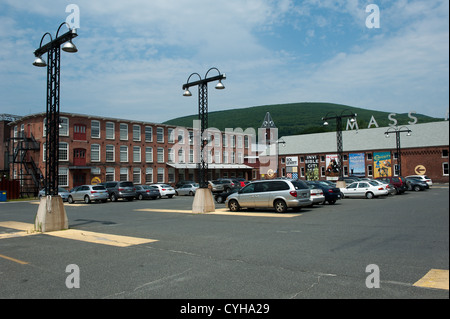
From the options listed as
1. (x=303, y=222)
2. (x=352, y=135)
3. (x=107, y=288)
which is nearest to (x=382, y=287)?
(x=107, y=288)

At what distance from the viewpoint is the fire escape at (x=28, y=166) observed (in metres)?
45.4

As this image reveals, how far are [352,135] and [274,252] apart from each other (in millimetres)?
69384

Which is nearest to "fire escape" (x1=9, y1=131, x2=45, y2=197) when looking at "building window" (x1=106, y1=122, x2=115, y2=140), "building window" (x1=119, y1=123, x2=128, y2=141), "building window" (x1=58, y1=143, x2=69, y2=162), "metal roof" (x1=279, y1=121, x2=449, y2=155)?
"building window" (x1=58, y1=143, x2=69, y2=162)

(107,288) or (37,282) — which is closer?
(107,288)

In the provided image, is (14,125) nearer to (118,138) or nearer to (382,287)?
(118,138)

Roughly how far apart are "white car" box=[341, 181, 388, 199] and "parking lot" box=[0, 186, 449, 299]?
1562 cm

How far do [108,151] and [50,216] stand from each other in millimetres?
38596

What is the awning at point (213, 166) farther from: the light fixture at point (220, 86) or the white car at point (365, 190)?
the light fixture at point (220, 86)

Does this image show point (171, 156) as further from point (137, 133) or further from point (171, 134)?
point (137, 133)

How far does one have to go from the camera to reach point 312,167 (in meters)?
75.2

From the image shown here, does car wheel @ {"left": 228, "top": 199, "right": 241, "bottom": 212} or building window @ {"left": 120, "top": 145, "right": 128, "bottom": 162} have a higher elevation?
building window @ {"left": 120, "top": 145, "right": 128, "bottom": 162}

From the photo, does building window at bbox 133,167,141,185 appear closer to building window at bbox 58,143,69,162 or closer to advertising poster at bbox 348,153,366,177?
building window at bbox 58,143,69,162

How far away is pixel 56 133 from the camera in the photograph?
48.0 feet

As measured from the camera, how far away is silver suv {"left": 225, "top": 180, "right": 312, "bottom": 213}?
58.4ft
